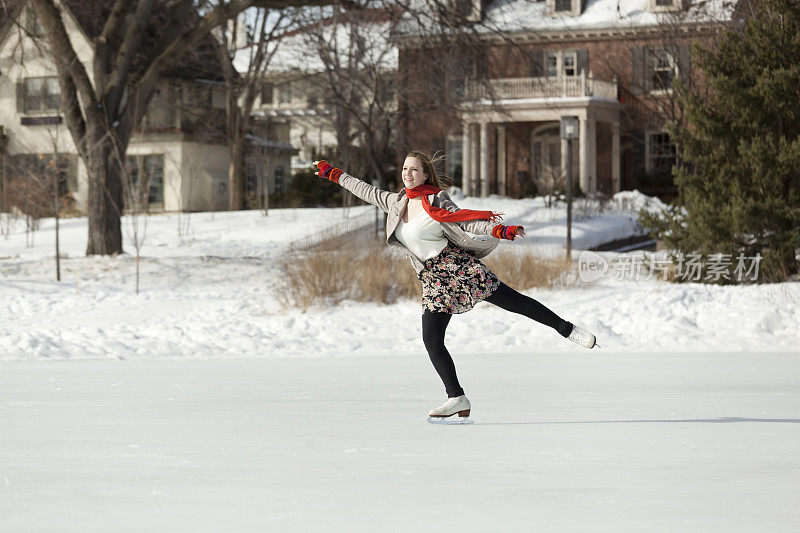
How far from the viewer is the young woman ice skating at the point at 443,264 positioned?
660cm

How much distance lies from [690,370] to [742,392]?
158cm

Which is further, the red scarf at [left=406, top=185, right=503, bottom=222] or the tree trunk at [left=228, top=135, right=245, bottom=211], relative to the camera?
the tree trunk at [left=228, top=135, right=245, bottom=211]

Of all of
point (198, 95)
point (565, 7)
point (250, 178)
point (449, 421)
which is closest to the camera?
point (449, 421)

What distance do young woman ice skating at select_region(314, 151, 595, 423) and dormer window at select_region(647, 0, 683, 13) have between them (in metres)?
25.2

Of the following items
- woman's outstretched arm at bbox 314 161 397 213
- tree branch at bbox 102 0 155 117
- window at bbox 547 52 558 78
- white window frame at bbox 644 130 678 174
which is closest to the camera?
woman's outstretched arm at bbox 314 161 397 213

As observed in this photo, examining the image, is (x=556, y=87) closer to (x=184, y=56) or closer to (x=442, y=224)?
(x=184, y=56)

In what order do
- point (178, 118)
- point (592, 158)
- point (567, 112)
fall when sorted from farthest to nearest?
point (178, 118) < point (592, 158) < point (567, 112)

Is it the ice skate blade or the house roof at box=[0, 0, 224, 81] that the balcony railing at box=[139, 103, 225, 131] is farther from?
the ice skate blade

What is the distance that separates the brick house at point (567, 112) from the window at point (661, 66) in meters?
0.13

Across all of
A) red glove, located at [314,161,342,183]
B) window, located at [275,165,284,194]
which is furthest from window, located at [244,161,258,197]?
red glove, located at [314,161,342,183]

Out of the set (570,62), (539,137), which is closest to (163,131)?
(539,137)

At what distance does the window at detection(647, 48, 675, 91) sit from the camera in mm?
30900

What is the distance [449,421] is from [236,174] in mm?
31722

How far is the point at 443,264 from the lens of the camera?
668cm
